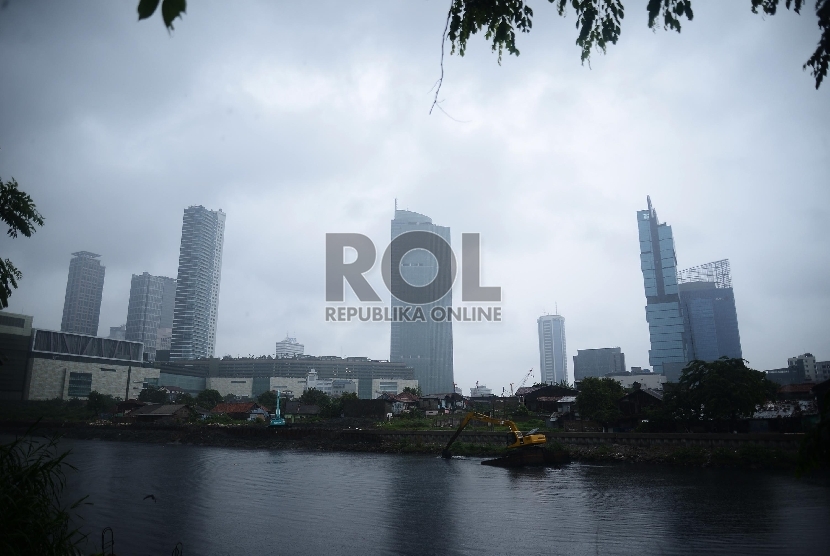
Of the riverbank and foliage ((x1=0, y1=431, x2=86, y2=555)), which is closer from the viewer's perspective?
foliage ((x1=0, y1=431, x2=86, y2=555))

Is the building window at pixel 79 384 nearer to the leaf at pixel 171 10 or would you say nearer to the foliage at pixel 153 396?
the foliage at pixel 153 396

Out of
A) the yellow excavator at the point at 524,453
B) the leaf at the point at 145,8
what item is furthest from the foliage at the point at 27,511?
the yellow excavator at the point at 524,453

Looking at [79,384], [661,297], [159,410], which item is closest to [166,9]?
[159,410]

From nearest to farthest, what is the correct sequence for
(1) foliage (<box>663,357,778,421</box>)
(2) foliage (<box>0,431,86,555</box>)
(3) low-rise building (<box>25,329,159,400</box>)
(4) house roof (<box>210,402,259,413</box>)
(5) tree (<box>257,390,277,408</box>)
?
(2) foliage (<box>0,431,86,555</box>), (1) foliage (<box>663,357,778,421</box>), (4) house roof (<box>210,402,259,413</box>), (3) low-rise building (<box>25,329,159,400</box>), (5) tree (<box>257,390,277,408</box>)

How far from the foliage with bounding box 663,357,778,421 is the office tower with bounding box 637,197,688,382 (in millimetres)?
133874

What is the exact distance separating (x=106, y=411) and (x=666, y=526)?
96082 millimetres

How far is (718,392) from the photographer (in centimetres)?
4050

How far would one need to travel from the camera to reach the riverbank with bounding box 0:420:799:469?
1480 inches

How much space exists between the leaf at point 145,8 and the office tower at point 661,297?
183504 mm

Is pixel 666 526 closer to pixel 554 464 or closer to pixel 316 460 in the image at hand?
pixel 554 464

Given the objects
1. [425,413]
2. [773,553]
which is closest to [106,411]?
[425,413]

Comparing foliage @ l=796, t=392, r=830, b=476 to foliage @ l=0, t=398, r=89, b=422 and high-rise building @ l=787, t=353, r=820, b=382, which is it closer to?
foliage @ l=0, t=398, r=89, b=422

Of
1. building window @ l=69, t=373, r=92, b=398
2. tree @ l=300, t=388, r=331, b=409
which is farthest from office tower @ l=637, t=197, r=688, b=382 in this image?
building window @ l=69, t=373, r=92, b=398

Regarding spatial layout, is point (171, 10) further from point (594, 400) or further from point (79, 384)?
point (79, 384)
